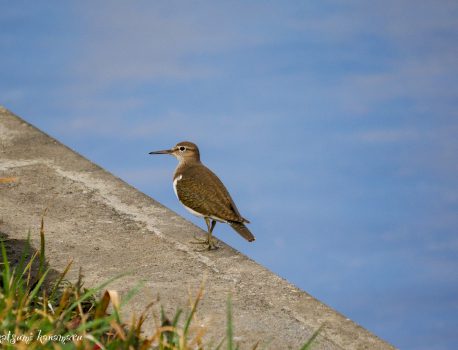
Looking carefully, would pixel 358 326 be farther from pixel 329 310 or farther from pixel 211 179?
pixel 211 179

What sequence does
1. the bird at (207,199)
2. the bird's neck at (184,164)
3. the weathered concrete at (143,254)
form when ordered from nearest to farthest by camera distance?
the weathered concrete at (143,254) < the bird at (207,199) < the bird's neck at (184,164)

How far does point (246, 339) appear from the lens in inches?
225

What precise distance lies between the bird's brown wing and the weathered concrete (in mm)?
260

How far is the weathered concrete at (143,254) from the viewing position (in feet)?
19.5

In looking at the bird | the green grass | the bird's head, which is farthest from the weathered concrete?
the green grass

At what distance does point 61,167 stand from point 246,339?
12.6 ft

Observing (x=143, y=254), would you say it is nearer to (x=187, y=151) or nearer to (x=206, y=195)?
(x=206, y=195)

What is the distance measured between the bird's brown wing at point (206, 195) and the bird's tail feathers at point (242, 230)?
46mm

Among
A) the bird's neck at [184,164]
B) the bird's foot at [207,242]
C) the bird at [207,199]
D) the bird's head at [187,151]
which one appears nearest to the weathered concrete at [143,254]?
the bird's foot at [207,242]

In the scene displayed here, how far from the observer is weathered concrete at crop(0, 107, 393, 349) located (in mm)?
5957

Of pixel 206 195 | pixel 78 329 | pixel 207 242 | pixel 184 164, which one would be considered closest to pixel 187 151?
pixel 184 164

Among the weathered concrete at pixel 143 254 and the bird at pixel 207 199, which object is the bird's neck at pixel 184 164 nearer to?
the bird at pixel 207 199

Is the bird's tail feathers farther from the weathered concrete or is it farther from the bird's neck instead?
the bird's neck

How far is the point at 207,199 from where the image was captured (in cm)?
737
